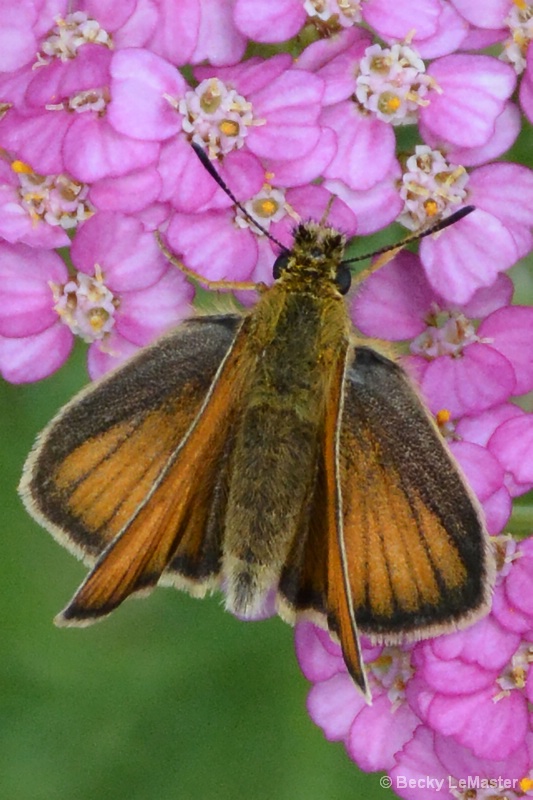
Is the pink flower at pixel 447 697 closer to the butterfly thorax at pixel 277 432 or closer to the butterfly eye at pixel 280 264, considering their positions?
the butterfly thorax at pixel 277 432

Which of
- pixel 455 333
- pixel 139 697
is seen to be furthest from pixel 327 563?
pixel 139 697

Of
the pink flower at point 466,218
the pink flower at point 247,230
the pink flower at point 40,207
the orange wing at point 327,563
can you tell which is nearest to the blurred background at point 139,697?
the pink flower at point 40,207

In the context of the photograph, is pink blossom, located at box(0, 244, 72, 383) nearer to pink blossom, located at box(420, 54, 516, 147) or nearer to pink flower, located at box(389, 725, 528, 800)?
pink blossom, located at box(420, 54, 516, 147)

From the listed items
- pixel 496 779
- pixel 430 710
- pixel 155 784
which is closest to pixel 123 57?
pixel 430 710

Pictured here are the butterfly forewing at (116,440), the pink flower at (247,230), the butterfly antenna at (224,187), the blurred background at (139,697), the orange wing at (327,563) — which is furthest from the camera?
the blurred background at (139,697)

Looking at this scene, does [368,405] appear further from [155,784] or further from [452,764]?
[155,784]

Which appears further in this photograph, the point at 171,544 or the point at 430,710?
the point at 430,710

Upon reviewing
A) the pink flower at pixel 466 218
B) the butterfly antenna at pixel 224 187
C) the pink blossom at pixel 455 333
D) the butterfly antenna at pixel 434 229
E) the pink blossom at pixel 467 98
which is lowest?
the pink blossom at pixel 455 333
